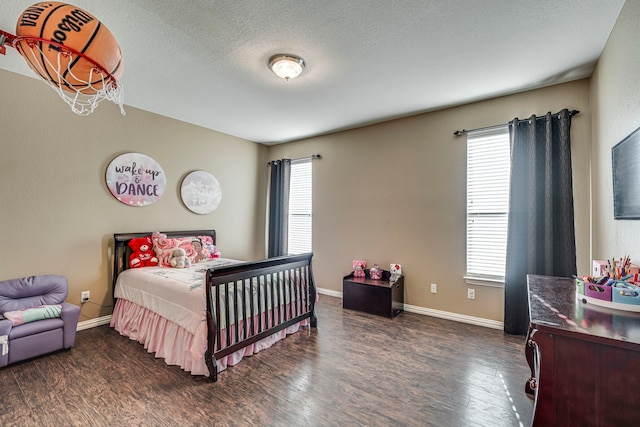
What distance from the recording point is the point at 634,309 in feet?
4.43

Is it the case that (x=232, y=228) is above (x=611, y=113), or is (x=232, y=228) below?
below

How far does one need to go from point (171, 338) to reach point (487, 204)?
3.58 metres

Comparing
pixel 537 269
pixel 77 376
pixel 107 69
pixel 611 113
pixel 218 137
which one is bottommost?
pixel 77 376

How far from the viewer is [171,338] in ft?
8.06

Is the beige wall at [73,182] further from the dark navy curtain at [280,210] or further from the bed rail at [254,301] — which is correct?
the bed rail at [254,301]

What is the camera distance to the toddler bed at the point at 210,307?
223 cm

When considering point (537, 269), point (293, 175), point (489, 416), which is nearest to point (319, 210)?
A: point (293, 175)

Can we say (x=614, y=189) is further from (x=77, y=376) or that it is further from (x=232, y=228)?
(x=232, y=228)

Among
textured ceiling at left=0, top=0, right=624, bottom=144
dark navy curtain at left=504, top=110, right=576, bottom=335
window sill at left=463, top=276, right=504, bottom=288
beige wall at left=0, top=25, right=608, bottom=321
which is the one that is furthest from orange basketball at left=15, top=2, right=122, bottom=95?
window sill at left=463, top=276, right=504, bottom=288

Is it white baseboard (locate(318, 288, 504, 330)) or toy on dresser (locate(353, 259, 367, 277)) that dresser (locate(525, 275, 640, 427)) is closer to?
white baseboard (locate(318, 288, 504, 330))

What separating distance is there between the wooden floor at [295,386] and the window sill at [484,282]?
550 mm

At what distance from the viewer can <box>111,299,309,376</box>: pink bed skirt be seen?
2207mm

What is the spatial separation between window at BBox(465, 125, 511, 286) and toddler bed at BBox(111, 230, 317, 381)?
6.53 feet

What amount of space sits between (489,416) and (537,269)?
1.72 metres
